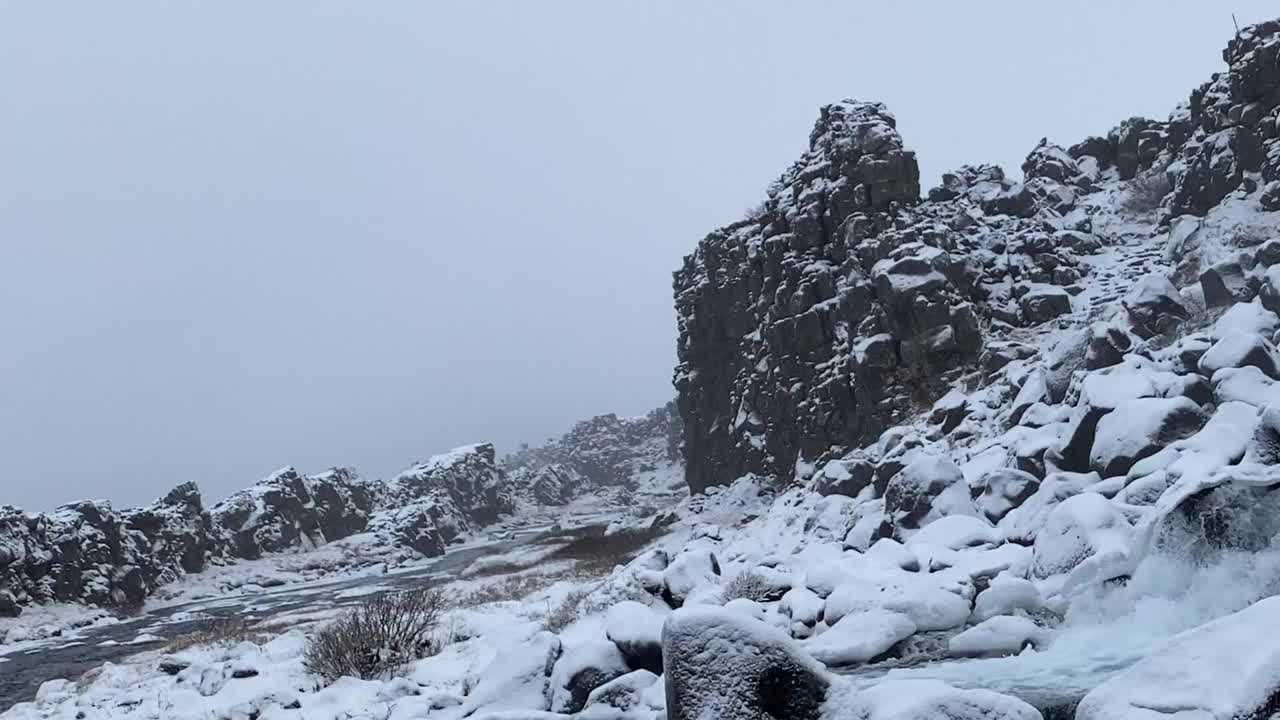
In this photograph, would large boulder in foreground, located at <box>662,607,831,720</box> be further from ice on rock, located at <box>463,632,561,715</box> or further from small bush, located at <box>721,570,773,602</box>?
small bush, located at <box>721,570,773,602</box>

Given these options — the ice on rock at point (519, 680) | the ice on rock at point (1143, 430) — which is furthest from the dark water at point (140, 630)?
the ice on rock at point (1143, 430)

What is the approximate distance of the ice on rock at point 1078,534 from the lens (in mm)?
11164

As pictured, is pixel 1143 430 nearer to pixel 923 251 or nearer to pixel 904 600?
pixel 904 600

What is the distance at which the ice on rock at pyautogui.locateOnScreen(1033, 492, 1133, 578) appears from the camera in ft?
36.6

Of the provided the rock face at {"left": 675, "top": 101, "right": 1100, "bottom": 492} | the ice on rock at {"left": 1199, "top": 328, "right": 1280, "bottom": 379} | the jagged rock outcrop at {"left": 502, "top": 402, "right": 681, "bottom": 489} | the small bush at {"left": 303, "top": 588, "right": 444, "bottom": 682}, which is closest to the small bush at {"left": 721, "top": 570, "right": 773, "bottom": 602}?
the small bush at {"left": 303, "top": 588, "right": 444, "bottom": 682}

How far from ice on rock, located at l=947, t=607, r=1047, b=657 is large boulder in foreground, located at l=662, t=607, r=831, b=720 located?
3994 millimetres

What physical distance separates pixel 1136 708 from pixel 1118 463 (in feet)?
32.1

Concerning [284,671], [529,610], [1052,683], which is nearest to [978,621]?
[1052,683]

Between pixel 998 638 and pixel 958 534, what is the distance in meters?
5.29

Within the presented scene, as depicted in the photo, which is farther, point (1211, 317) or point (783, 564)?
point (1211, 317)

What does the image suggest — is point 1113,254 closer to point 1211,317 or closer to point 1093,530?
point 1211,317

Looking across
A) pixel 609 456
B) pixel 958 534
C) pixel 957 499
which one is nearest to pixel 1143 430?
pixel 958 534

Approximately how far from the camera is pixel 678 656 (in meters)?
7.09

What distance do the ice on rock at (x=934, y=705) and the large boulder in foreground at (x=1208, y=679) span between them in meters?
0.59
